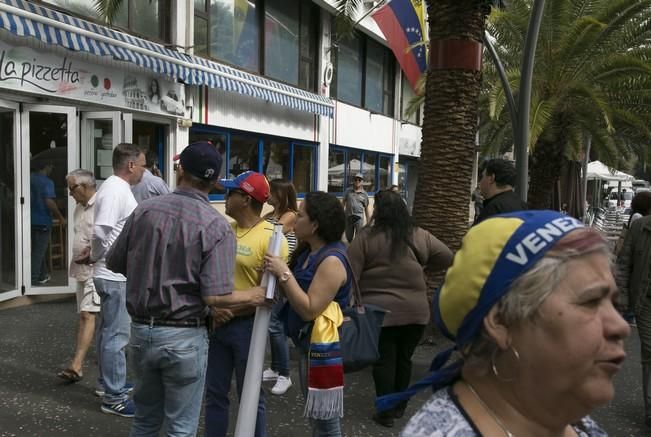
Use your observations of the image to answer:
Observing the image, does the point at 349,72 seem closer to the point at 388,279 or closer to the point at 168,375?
the point at 388,279

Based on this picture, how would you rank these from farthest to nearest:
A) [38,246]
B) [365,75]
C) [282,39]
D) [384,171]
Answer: [384,171]
[365,75]
[282,39]
[38,246]

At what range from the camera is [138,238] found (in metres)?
2.84

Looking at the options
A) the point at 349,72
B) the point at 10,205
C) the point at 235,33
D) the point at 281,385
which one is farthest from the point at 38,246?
the point at 349,72

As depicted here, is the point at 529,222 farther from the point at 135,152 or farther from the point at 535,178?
the point at 535,178

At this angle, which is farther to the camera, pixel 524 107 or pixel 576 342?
pixel 524 107

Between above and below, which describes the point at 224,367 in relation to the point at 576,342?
below

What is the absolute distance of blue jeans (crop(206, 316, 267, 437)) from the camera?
→ 335cm

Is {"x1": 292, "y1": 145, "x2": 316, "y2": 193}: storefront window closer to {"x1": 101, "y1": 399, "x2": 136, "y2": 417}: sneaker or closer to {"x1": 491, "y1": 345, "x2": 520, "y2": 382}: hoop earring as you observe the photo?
{"x1": 101, "y1": 399, "x2": 136, "y2": 417}: sneaker

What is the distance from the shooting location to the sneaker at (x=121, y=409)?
4289 mm

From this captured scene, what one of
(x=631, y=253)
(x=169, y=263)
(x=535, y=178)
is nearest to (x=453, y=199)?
(x=631, y=253)

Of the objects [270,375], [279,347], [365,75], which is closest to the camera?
[279,347]

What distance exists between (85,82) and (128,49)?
32.3 inches

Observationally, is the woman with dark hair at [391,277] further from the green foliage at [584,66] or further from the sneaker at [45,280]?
the green foliage at [584,66]

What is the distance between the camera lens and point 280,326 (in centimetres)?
502
